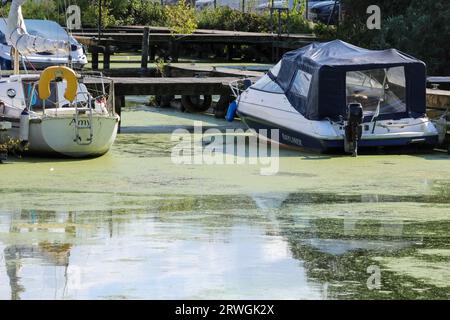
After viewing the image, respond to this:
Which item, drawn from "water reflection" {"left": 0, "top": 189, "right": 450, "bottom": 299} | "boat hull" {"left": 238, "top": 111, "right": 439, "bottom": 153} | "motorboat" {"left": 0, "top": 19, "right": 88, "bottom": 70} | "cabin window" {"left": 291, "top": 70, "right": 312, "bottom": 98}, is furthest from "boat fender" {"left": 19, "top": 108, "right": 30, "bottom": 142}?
"motorboat" {"left": 0, "top": 19, "right": 88, "bottom": 70}

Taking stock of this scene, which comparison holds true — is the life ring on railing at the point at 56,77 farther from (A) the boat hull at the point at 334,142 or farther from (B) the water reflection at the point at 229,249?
(B) the water reflection at the point at 229,249

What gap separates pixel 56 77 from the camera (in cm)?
2136

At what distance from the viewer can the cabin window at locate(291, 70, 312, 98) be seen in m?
22.6

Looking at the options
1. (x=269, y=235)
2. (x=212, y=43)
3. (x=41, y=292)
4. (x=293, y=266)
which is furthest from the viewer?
(x=212, y=43)

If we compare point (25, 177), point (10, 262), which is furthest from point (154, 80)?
point (10, 262)

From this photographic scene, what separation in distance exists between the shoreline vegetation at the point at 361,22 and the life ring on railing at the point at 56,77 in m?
12.1

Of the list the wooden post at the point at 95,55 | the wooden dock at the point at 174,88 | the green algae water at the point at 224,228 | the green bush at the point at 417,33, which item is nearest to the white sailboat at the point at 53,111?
the green algae water at the point at 224,228

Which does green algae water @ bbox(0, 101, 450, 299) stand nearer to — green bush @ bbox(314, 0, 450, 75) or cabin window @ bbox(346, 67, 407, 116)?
cabin window @ bbox(346, 67, 407, 116)

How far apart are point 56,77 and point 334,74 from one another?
4782 mm

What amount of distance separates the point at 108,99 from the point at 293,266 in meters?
10.5

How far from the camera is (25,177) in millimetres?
18859

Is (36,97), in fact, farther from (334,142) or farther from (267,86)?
(334,142)

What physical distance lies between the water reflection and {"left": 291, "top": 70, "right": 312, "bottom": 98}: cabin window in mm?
5113

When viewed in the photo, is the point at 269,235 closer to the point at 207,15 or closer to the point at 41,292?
the point at 41,292
